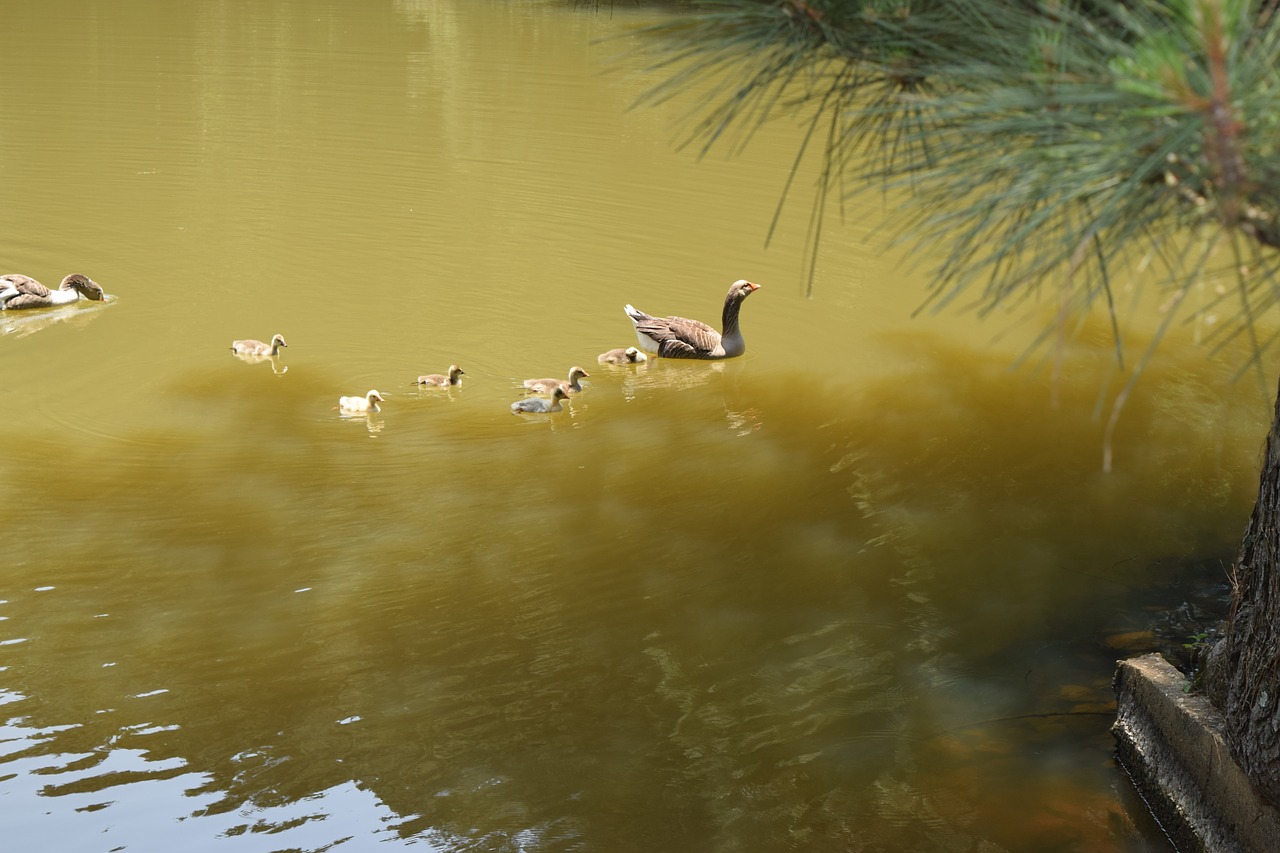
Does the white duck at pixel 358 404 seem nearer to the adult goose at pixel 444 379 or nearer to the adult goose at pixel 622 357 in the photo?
the adult goose at pixel 444 379

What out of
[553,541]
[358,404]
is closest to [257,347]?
[358,404]

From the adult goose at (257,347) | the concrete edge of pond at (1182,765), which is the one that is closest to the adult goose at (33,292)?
the adult goose at (257,347)

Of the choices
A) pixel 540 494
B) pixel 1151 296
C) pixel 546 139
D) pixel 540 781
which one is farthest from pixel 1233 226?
pixel 546 139

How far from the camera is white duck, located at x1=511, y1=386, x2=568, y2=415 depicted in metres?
7.91

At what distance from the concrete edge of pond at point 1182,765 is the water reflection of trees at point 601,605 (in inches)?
15.2

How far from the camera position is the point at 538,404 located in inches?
312

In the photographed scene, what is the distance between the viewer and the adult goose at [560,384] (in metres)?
8.12

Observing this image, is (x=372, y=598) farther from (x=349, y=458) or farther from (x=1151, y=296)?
(x=1151, y=296)

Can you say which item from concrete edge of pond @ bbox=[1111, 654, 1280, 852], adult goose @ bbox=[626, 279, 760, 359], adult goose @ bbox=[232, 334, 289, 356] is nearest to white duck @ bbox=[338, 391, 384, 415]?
adult goose @ bbox=[232, 334, 289, 356]

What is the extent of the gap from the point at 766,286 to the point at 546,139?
5640mm

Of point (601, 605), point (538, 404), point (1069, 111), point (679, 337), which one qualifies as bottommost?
point (601, 605)

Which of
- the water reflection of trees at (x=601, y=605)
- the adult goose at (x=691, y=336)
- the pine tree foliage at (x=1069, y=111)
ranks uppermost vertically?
the pine tree foliage at (x=1069, y=111)

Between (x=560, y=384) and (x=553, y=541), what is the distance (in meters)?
1.95

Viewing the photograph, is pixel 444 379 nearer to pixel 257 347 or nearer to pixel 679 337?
pixel 257 347
